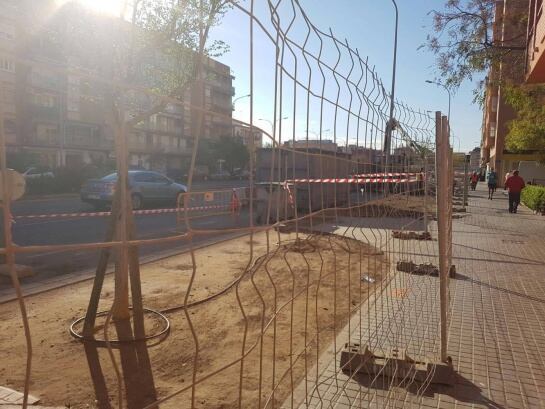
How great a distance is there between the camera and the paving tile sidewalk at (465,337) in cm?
337

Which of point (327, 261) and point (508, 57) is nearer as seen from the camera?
point (327, 261)

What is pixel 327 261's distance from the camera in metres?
8.92

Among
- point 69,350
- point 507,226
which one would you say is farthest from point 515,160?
point 69,350

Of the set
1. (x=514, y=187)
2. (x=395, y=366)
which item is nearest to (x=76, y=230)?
(x=395, y=366)

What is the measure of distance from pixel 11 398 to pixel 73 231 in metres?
9.26

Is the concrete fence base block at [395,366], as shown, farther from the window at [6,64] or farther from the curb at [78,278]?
the curb at [78,278]

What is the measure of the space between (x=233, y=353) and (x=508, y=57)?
1209 cm

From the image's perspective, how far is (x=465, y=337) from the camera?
466 cm

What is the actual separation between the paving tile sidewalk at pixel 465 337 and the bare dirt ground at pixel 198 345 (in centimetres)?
31

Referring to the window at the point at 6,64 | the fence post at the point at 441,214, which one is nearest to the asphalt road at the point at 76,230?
the fence post at the point at 441,214

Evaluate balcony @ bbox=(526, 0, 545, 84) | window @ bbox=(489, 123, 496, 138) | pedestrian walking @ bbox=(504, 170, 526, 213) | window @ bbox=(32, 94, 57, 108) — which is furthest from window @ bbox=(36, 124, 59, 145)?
window @ bbox=(489, 123, 496, 138)

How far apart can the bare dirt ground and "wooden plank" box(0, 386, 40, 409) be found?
0.27 ft

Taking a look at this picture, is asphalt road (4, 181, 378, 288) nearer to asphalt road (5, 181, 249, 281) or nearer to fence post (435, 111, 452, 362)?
asphalt road (5, 181, 249, 281)

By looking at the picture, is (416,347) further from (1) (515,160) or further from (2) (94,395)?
(1) (515,160)
